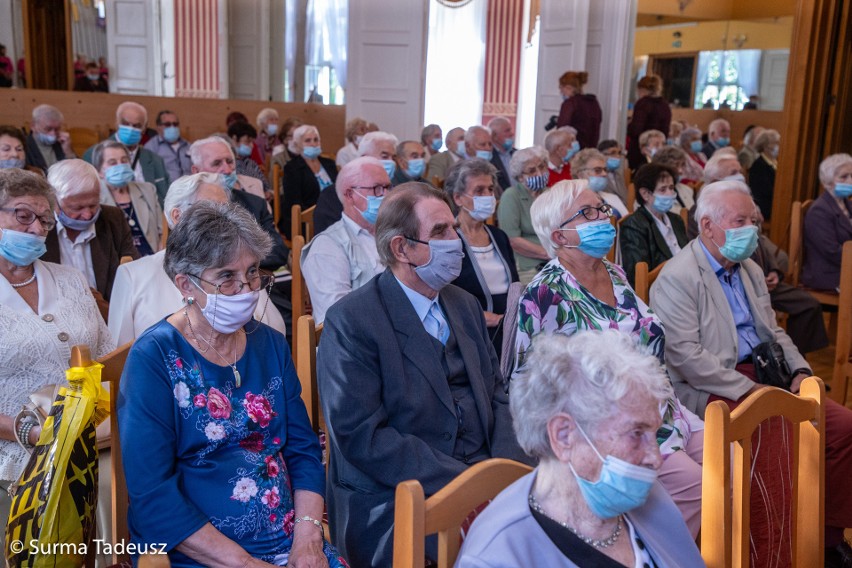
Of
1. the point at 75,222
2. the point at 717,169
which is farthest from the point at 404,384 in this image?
the point at 717,169

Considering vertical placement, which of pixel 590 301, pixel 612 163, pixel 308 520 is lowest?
pixel 308 520

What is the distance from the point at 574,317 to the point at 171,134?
579 centimetres

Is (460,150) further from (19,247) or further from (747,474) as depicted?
(747,474)

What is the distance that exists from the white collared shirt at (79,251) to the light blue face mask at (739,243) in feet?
7.93

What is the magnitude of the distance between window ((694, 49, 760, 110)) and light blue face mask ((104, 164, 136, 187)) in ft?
38.4

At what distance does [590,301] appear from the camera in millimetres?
2551

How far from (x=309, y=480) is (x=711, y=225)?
1835 mm

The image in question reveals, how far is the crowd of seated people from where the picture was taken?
55.9 inches

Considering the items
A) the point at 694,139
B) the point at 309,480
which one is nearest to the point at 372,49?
the point at 694,139

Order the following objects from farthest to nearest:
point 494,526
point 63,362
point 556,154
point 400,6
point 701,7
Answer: point 701,7
point 400,6
point 556,154
point 63,362
point 494,526

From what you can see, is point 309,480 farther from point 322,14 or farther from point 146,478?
point 322,14

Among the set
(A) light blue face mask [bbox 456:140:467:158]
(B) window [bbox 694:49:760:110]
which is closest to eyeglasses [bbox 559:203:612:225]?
(A) light blue face mask [bbox 456:140:467:158]

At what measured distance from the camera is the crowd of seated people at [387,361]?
1420 millimetres

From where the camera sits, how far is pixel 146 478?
1661mm
